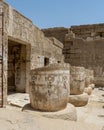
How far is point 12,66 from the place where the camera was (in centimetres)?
823

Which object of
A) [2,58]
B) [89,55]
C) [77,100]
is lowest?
[77,100]

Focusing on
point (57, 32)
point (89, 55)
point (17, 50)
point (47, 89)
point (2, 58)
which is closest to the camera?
point (47, 89)

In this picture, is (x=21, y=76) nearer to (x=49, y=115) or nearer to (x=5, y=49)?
(x=5, y=49)

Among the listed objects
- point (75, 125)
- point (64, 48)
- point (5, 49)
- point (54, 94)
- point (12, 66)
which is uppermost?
point (64, 48)

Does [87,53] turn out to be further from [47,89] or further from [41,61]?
[47,89]

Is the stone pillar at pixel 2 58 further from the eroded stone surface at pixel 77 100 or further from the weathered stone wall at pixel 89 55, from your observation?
the weathered stone wall at pixel 89 55

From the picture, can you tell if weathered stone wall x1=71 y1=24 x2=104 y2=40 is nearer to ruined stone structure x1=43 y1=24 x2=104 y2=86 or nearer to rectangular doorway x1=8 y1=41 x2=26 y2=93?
ruined stone structure x1=43 y1=24 x2=104 y2=86

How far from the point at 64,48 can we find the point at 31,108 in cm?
1131

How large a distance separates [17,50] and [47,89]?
453 centimetres

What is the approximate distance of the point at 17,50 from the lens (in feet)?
26.2

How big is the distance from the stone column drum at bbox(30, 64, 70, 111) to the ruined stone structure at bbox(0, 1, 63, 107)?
1638 mm

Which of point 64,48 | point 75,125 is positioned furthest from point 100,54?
point 75,125

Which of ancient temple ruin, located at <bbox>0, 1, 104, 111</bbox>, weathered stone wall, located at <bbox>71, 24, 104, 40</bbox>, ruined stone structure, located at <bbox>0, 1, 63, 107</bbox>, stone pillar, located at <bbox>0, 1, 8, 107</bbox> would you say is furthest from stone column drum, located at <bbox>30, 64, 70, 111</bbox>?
weathered stone wall, located at <bbox>71, 24, 104, 40</bbox>

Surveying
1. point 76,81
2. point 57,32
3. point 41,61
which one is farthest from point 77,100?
point 57,32
